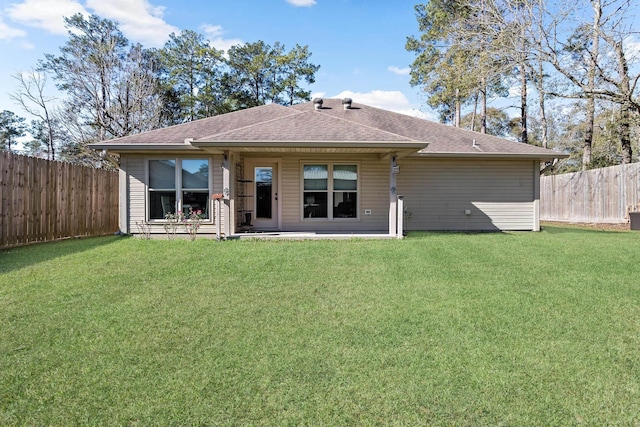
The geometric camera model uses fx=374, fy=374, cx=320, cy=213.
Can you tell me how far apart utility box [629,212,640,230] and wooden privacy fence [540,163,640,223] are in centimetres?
81

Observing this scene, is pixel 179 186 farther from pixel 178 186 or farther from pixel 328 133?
pixel 328 133

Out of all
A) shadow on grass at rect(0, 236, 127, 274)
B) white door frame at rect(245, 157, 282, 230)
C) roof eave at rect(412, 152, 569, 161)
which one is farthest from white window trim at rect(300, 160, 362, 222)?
shadow on grass at rect(0, 236, 127, 274)

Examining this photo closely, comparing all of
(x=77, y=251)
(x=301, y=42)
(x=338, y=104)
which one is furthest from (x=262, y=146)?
(x=301, y=42)

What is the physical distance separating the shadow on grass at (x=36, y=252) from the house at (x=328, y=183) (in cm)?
198

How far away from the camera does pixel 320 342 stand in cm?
326

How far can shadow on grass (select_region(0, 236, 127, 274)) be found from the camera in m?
6.06

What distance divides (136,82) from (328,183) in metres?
16.8

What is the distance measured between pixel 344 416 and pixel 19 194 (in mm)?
8908

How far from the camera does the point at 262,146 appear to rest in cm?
827

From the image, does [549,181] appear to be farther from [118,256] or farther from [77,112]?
[77,112]

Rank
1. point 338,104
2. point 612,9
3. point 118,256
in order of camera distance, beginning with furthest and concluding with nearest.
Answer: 1. point 338,104
2. point 612,9
3. point 118,256

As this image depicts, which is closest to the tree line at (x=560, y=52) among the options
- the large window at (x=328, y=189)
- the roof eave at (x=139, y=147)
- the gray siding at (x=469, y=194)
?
the gray siding at (x=469, y=194)

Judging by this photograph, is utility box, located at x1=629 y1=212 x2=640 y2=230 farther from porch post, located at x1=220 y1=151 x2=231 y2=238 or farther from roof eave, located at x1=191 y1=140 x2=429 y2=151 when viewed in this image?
porch post, located at x1=220 y1=151 x2=231 y2=238

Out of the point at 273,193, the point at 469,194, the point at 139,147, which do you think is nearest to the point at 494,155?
the point at 469,194
